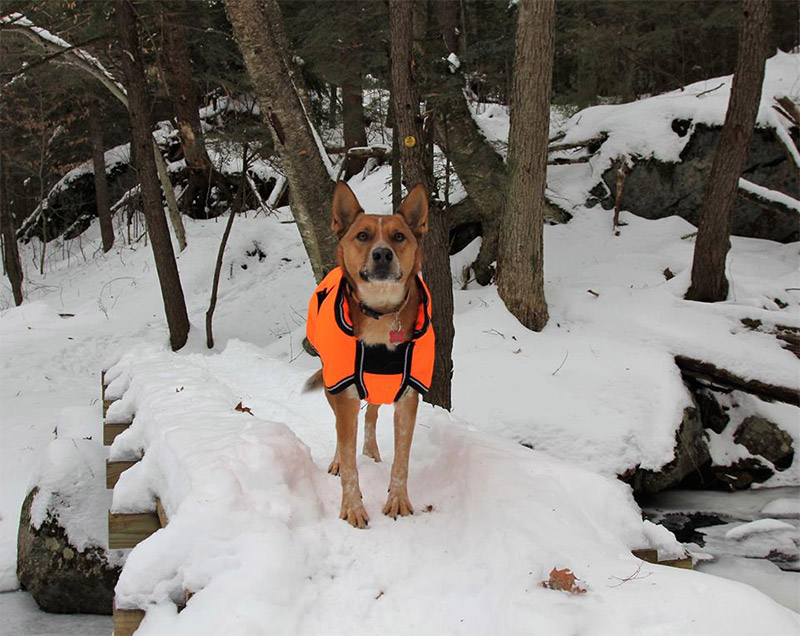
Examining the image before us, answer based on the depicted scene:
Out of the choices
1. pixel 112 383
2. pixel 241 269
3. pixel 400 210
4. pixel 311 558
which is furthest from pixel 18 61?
pixel 311 558

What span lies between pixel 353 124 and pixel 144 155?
22.1 ft

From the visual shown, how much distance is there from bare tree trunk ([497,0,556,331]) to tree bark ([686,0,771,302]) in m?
2.27

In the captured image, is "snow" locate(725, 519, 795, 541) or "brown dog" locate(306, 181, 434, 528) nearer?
"brown dog" locate(306, 181, 434, 528)

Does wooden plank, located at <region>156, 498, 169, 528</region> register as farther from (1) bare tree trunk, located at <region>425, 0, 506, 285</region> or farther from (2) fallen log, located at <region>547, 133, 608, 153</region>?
(2) fallen log, located at <region>547, 133, 608, 153</region>

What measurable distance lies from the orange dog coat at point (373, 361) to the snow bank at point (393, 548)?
552 mm

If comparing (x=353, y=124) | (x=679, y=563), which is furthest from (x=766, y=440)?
(x=353, y=124)

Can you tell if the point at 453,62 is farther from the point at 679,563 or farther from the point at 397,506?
the point at 679,563

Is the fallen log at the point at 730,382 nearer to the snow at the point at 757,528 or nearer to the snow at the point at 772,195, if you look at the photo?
the snow at the point at 757,528

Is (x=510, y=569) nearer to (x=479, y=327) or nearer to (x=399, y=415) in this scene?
(x=399, y=415)

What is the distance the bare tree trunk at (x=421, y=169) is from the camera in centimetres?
567

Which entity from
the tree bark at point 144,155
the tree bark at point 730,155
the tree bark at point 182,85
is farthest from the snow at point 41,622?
the tree bark at point 182,85

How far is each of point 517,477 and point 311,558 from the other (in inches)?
47.9

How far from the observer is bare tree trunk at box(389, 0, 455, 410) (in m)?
5.67

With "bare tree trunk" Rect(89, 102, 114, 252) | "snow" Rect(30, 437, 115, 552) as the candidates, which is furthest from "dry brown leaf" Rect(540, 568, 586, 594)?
"bare tree trunk" Rect(89, 102, 114, 252)
